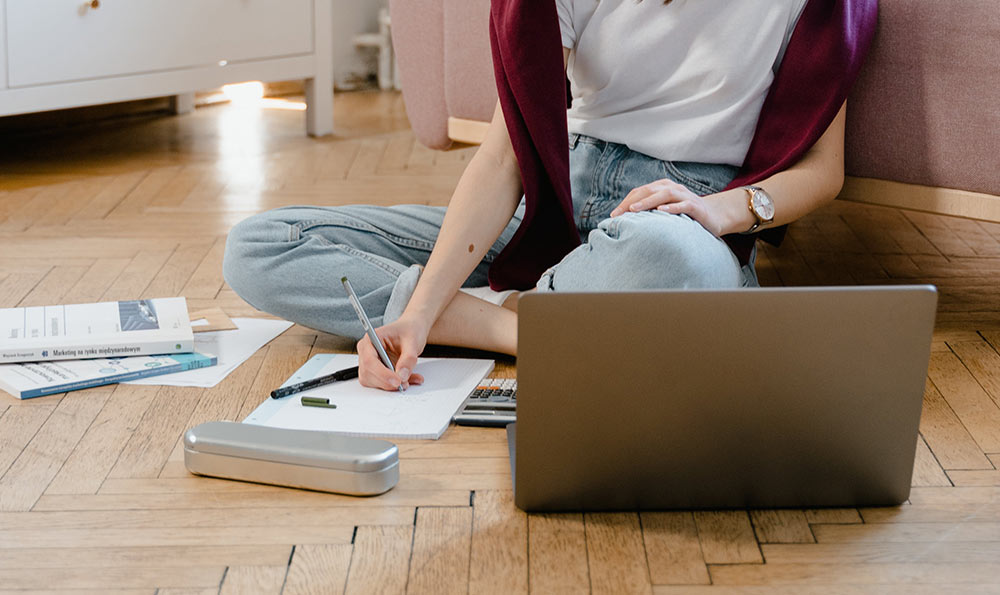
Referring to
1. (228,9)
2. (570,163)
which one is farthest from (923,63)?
(228,9)

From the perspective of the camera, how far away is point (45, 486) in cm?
103

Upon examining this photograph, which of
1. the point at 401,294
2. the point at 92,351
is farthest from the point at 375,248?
the point at 92,351

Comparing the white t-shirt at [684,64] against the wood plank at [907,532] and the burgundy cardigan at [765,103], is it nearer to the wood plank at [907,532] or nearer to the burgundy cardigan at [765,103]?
the burgundy cardigan at [765,103]

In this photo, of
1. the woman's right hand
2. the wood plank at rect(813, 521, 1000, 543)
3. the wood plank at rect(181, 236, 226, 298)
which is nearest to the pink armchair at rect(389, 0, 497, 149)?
the wood plank at rect(181, 236, 226, 298)

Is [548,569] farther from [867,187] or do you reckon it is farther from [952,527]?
[867,187]

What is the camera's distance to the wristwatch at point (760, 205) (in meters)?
1.22

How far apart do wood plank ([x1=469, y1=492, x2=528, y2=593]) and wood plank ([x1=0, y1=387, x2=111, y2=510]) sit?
1.27 ft

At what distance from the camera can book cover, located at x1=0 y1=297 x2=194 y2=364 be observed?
4.27 feet

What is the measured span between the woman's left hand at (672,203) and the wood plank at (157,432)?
49 centimetres

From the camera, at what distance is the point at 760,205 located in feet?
4.02

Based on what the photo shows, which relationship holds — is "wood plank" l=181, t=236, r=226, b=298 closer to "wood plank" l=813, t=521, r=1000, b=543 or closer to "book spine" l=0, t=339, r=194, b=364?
"book spine" l=0, t=339, r=194, b=364

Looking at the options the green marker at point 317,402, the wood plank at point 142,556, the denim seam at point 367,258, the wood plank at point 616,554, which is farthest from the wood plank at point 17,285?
the wood plank at point 616,554

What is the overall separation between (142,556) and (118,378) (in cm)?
41

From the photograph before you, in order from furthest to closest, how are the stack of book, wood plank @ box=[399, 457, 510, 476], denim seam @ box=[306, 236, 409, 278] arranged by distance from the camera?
denim seam @ box=[306, 236, 409, 278], the stack of book, wood plank @ box=[399, 457, 510, 476]
